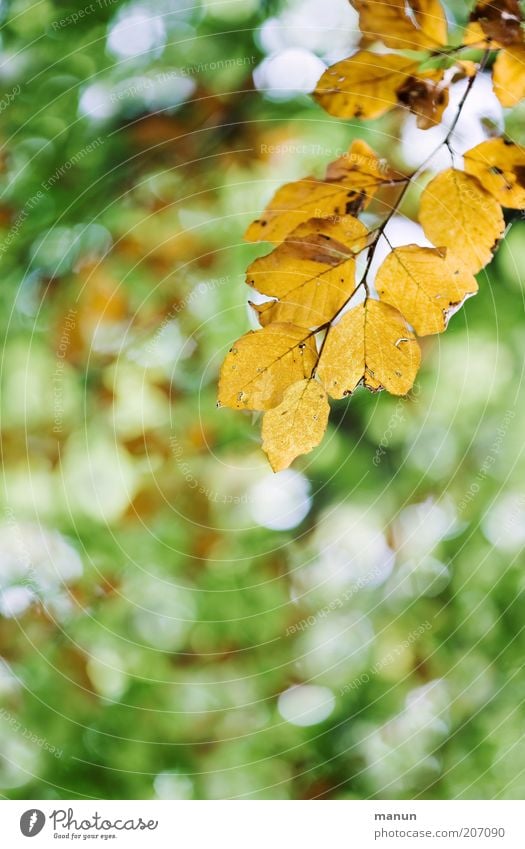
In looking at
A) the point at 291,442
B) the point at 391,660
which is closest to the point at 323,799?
the point at 391,660

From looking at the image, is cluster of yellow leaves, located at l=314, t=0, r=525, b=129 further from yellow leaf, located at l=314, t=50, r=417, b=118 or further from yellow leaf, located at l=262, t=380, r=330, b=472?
yellow leaf, located at l=262, t=380, r=330, b=472

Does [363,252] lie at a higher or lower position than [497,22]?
lower

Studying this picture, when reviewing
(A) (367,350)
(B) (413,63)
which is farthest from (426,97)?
(A) (367,350)

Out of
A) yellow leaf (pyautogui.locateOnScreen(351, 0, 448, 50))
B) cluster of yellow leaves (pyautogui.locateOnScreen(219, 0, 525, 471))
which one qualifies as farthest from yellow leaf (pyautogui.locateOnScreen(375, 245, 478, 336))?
yellow leaf (pyautogui.locateOnScreen(351, 0, 448, 50))

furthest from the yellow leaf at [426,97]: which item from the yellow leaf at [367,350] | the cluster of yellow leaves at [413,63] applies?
the yellow leaf at [367,350]

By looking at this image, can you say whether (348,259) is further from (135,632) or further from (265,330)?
(135,632)

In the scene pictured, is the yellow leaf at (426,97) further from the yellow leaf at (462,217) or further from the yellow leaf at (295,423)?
the yellow leaf at (295,423)

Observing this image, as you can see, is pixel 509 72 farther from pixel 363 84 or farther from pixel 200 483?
pixel 200 483
